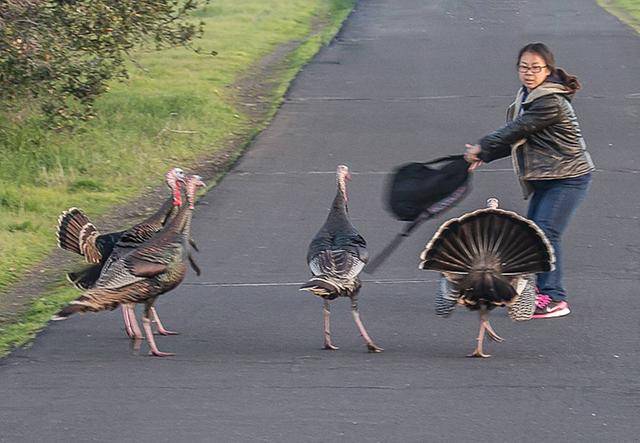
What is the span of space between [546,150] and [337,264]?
166cm

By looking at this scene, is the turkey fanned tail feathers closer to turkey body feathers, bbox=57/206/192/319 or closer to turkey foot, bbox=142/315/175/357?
turkey body feathers, bbox=57/206/192/319

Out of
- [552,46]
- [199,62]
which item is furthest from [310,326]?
[552,46]

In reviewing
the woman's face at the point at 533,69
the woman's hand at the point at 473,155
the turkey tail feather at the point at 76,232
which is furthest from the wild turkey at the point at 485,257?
the turkey tail feather at the point at 76,232

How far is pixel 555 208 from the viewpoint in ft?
26.1

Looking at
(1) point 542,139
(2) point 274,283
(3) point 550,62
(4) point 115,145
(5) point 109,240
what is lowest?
(4) point 115,145

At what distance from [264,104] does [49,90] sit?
4680mm

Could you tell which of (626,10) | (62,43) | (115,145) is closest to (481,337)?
(62,43)

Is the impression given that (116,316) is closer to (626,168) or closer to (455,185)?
(455,185)

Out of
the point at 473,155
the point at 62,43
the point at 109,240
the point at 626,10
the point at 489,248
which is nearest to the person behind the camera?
the point at 489,248

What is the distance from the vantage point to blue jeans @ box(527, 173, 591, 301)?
7.92 m

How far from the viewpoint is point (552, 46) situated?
71.2ft

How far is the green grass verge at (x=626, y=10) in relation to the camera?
2482 cm

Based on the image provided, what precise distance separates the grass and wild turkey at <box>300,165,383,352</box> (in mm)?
2039

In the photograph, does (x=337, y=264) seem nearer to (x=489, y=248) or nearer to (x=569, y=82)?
(x=489, y=248)
